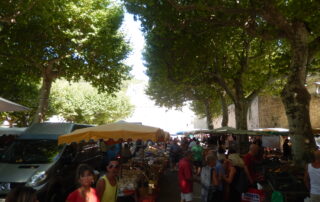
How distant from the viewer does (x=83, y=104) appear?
40156 mm

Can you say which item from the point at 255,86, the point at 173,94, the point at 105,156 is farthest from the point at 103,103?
the point at 105,156

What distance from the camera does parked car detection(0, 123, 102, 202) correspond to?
24.3 feet

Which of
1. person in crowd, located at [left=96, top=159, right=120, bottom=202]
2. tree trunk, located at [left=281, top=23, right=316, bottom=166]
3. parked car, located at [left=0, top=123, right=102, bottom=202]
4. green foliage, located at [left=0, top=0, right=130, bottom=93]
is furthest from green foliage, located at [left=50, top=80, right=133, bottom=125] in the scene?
person in crowd, located at [left=96, top=159, right=120, bottom=202]

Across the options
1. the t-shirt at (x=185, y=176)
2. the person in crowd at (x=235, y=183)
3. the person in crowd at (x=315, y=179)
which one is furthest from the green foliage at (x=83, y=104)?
the person in crowd at (x=315, y=179)

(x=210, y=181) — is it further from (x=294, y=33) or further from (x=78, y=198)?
(x=294, y=33)

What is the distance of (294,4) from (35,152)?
932 cm

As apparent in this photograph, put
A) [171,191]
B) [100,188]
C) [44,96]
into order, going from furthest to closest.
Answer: [44,96] < [171,191] < [100,188]

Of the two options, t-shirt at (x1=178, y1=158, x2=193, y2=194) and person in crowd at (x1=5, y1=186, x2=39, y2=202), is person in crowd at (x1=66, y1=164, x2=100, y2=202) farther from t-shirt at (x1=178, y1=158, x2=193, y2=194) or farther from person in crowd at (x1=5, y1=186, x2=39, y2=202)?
t-shirt at (x1=178, y1=158, x2=193, y2=194)

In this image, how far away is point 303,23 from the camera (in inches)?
434

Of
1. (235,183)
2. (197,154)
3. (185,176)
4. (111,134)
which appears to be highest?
(111,134)

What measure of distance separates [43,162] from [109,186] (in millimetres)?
4187

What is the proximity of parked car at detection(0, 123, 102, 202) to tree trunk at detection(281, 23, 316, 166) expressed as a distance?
680cm

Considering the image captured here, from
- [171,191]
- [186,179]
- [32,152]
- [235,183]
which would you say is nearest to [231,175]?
[235,183]

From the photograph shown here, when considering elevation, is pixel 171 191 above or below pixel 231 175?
below
